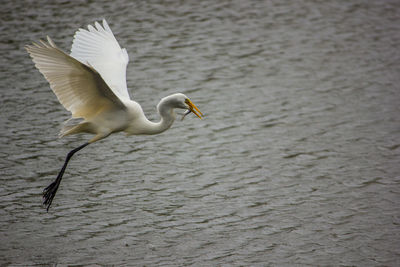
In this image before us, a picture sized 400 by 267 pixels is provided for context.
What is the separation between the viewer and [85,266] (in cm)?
541

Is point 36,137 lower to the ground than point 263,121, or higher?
higher

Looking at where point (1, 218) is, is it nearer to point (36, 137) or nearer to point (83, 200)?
point (83, 200)

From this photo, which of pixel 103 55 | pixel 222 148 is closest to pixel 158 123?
pixel 103 55

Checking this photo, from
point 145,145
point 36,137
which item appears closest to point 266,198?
point 145,145

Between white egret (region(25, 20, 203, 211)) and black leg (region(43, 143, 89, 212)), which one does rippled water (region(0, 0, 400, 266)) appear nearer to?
black leg (region(43, 143, 89, 212))

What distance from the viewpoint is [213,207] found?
6.60 m

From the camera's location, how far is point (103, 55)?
7113 millimetres

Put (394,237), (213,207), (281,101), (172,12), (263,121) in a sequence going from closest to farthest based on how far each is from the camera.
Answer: (394,237) → (213,207) → (263,121) → (281,101) → (172,12)

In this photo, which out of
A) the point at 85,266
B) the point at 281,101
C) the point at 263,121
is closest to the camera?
the point at 85,266

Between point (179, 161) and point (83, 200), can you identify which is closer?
point (83, 200)

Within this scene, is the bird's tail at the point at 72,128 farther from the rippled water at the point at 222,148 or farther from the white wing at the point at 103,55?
the rippled water at the point at 222,148

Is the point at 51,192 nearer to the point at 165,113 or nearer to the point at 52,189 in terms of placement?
the point at 52,189

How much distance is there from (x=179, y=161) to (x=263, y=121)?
1576 millimetres

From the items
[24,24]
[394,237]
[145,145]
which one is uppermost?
[24,24]
